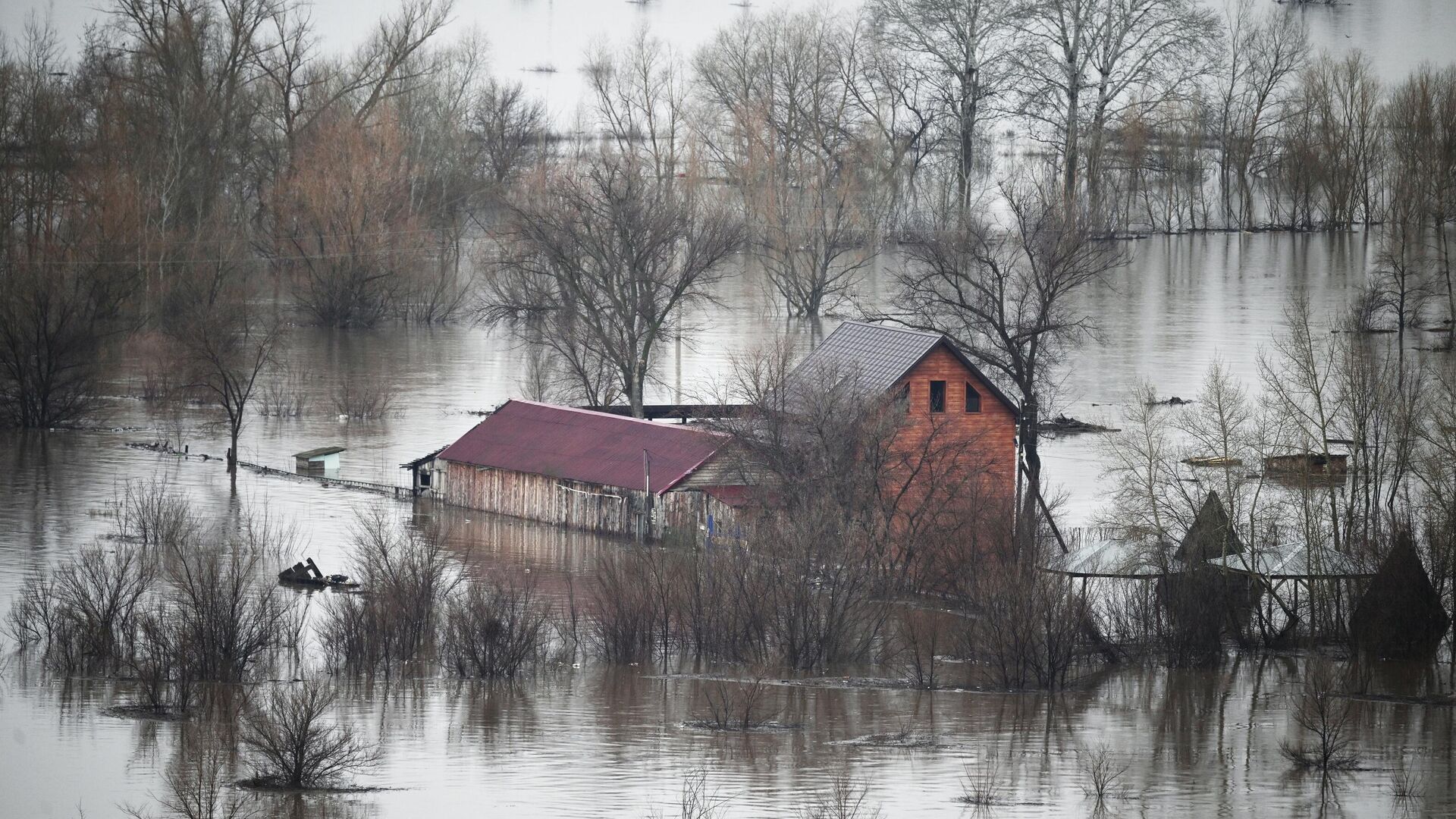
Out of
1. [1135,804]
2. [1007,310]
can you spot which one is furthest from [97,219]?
[1135,804]

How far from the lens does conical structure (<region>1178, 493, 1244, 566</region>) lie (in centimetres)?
3128

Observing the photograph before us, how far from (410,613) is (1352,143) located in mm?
71992

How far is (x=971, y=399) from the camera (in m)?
40.4

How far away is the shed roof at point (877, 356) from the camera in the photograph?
129 ft

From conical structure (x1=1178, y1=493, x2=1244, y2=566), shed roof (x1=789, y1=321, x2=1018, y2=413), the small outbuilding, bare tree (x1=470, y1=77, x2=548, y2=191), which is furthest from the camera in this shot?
bare tree (x1=470, y1=77, x2=548, y2=191)

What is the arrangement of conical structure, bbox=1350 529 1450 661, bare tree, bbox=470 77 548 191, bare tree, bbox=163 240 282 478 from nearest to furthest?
conical structure, bbox=1350 529 1450 661 → bare tree, bbox=163 240 282 478 → bare tree, bbox=470 77 548 191

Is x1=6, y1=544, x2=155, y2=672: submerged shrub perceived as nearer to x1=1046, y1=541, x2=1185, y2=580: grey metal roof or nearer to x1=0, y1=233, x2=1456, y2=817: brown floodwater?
x1=0, y1=233, x2=1456, y2=817: brown floodwater

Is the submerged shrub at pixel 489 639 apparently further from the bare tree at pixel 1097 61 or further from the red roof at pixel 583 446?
the bare tree at pixel 1097 61

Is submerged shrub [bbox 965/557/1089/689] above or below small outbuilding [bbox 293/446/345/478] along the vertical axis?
below

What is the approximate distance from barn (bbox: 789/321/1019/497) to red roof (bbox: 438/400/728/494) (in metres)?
3.14

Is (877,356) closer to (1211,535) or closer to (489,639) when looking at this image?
(1211,535)

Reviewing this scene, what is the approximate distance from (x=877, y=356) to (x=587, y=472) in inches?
265

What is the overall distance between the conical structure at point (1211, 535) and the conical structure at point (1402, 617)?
2.28 meters

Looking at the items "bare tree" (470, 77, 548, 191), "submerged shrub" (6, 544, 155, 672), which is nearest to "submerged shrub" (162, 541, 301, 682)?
"submerged shrub" (6, 544, 155, 672)
